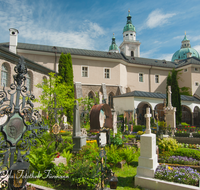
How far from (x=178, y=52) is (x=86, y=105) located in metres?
46.1

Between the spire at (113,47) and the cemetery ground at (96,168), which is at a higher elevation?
the spire at (113,47)

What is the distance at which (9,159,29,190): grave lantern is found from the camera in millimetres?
3338

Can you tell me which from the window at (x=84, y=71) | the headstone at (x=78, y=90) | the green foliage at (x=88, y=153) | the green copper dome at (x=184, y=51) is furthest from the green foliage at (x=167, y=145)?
the green copper dome at (x=184, y=51)

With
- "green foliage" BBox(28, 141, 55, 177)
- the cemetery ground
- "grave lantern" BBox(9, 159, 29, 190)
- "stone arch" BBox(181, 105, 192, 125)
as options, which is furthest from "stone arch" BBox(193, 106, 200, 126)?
"grave lantern" BBox(9, 159, 29, 190)

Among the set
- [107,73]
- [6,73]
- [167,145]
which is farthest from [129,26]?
[167,145]

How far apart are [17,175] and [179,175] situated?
4639 mm

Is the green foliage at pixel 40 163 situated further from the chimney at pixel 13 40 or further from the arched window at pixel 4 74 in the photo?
the chimney at pixel 13 40

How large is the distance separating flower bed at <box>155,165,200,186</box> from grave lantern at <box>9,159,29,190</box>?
13.4 feet

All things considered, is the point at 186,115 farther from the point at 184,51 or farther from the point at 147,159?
the point at 184,51

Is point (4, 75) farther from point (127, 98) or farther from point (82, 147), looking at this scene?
point (127, 98)

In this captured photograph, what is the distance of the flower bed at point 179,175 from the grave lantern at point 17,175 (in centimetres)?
408

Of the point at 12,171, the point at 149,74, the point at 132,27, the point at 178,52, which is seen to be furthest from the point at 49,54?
the point at 178,52

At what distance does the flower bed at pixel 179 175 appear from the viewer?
16.6 feet

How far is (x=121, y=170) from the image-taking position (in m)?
6.78
